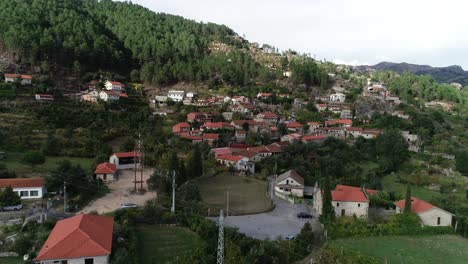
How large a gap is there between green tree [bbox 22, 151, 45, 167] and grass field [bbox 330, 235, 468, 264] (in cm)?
2612

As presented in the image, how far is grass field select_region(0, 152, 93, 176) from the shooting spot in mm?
31758

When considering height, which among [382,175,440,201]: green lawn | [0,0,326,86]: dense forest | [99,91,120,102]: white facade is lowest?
[382,175,440,201]: green lawn

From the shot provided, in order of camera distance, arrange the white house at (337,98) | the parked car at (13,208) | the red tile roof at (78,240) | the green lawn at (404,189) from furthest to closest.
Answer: the white house at (337,98) → the green lawn at (404,189) → the parked car at (13,208) → the red tile roof at (78,240)

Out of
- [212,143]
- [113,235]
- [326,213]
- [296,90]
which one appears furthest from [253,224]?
[296,90]

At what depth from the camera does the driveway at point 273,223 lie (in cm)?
2269

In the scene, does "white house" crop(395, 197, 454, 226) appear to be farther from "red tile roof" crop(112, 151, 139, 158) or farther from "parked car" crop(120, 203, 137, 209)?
"red tile roof" crop(112, 151, 139, 158)

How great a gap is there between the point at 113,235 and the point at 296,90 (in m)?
59.1

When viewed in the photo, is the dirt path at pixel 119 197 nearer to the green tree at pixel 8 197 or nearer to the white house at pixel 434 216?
the green tree at pixel 8 197

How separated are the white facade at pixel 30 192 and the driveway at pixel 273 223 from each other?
45.1 ft

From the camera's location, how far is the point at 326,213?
2402 centimetres

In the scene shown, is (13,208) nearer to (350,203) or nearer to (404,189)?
(350,203)

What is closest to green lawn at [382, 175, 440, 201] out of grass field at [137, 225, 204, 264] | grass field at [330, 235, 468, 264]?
grass field at [330, 235, 468, 264]

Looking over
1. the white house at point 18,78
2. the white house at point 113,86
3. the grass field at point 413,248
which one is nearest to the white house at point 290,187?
the grass field at point 413,248

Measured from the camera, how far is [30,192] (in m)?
27.0
